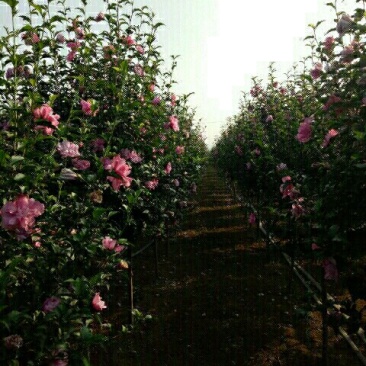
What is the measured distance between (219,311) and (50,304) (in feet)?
13.6

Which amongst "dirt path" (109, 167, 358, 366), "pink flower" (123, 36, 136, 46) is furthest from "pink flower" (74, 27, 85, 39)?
"dirt path" (109, 167, 358, 366)

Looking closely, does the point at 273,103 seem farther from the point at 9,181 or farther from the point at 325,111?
the point at 9,181

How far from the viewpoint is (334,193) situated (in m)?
2.58

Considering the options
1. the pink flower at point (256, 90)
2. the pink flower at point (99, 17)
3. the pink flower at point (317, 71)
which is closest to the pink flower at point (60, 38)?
the pink flower at point (99, 17)

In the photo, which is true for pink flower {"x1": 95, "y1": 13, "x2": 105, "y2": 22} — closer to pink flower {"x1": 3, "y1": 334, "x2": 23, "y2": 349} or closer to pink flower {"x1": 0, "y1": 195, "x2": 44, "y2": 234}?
pink flower {"x1": 0, "y1": 195, "x2": 44, "y2": 234}

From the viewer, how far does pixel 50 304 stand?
5.92ft

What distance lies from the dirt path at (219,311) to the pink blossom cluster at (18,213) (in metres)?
2.60

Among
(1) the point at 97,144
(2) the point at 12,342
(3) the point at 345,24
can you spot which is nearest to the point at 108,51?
(1) the point at 97,144

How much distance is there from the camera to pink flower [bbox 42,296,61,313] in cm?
180

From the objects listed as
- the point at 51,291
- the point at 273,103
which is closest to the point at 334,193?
the point at 51,291

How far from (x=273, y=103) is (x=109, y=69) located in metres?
4.43

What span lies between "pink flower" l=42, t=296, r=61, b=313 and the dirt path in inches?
92.1

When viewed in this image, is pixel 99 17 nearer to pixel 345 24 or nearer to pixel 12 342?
pixel 345 24

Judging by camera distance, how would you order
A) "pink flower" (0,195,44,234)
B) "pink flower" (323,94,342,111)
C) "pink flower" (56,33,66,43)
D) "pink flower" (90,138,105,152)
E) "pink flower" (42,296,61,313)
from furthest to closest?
"pink flower" (56,33,66,43)
"pink flower" (90,138,105,152)
"pink flower" (323,94,342,111)
"pink flower" (42,296,61,313)
"pink flower" (0,195,44,234)
